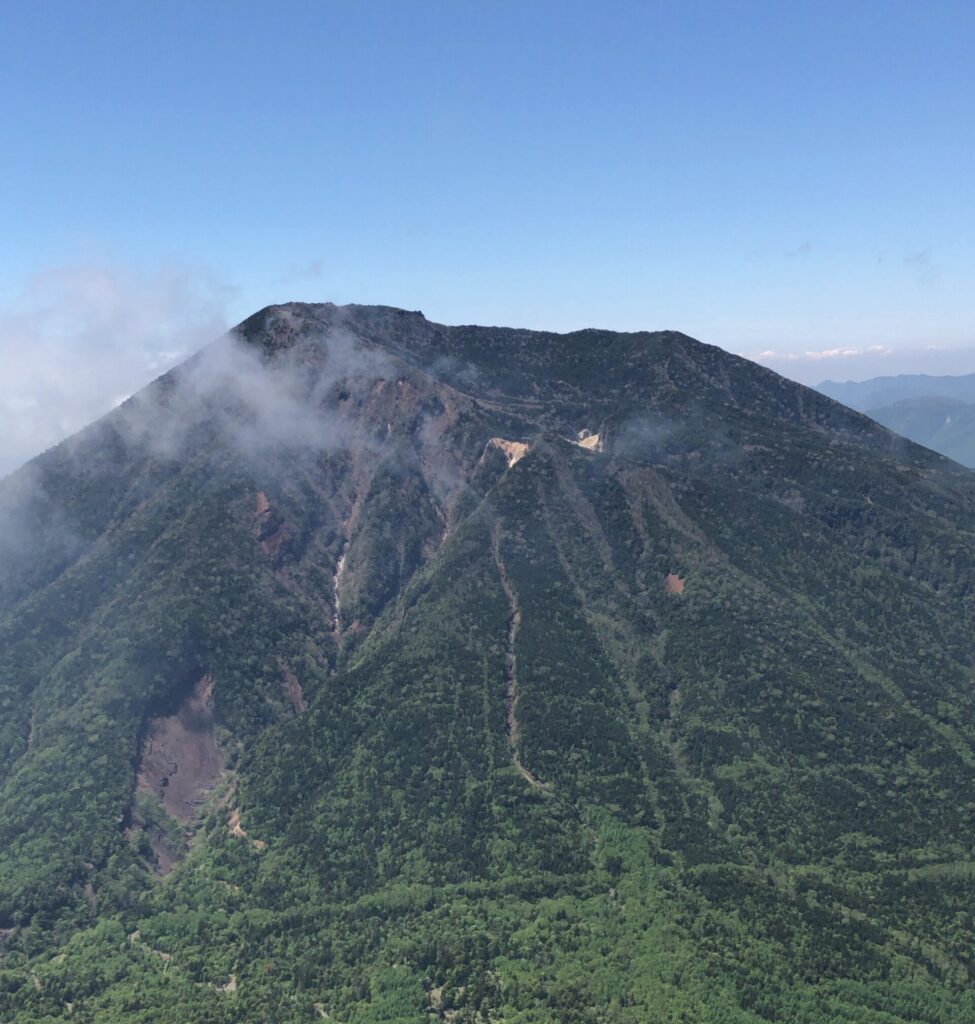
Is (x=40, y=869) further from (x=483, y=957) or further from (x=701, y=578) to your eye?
(x=701, y=578)

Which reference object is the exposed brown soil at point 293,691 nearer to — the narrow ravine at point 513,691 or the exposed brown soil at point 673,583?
the narrow ravine at point 513,691

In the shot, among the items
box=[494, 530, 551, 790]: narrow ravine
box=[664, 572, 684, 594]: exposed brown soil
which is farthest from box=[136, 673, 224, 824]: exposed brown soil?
box=[664, 572, 684, 594]: exposed brown soil

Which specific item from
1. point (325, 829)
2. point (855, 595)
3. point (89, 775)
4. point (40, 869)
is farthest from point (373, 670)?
point (855, 595)

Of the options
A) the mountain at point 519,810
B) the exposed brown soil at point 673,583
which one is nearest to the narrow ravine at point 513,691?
the mountain at point 519,810

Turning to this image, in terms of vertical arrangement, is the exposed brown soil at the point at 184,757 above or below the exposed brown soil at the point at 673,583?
below

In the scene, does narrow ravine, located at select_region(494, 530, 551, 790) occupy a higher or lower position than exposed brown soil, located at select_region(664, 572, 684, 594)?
lower

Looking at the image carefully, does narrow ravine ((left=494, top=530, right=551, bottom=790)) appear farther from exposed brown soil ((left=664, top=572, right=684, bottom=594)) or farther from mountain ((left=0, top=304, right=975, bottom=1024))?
exposed brown soil ((left=664, top=572, right=684, bottom=594))

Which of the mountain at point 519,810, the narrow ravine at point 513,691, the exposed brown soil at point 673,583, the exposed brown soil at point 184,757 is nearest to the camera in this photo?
the mountain at point 519,810
